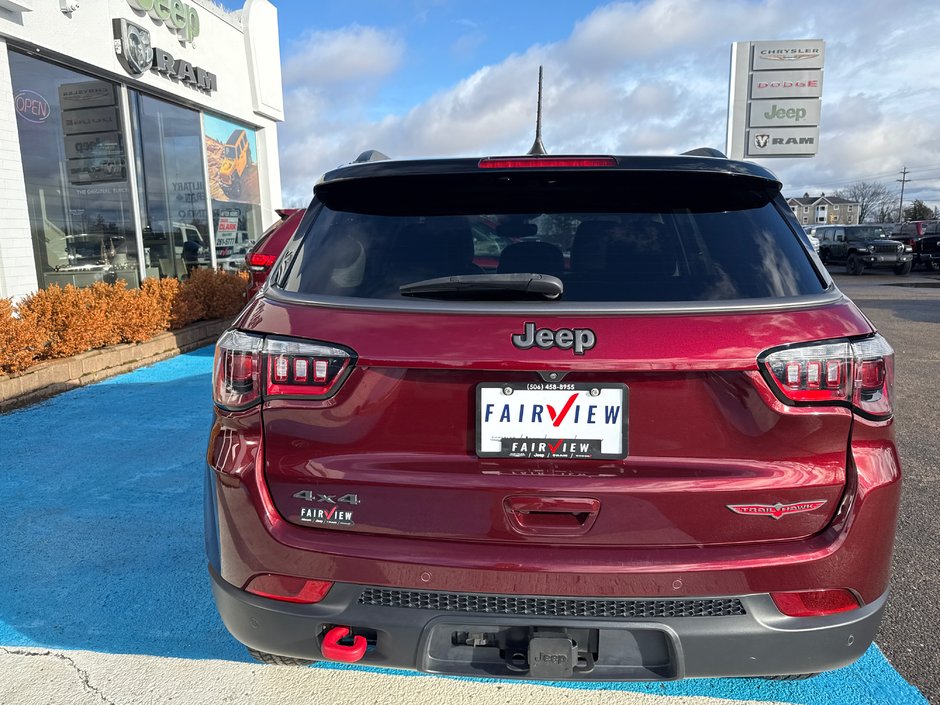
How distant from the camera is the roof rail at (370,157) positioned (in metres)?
2.10

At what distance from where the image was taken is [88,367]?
662cm

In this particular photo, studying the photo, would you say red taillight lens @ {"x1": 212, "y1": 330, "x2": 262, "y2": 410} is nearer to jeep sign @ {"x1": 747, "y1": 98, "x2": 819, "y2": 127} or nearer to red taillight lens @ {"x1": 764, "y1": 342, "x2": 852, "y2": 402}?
red taillight lens @ {"x1": 764, "y1": 342, "x2": 852, "y2": 402}

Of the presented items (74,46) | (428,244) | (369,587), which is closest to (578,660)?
(369,587)

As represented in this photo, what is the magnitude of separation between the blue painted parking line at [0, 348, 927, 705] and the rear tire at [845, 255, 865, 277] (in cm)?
2859

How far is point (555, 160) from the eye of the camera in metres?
1.90

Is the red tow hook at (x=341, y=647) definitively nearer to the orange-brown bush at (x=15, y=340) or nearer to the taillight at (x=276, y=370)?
the taillight at (x=276, y=370)

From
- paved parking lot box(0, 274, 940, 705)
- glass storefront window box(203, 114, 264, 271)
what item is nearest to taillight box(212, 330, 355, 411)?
paved parking lot box(0, 274, 940, 705)

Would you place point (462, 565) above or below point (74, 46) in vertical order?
below

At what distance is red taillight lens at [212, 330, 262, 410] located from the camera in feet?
5.64

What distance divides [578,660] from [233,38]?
1432 centimetres

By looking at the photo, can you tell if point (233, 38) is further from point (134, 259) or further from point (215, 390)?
point (215, 390)

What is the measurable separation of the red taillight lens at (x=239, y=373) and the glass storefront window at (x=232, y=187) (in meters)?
12.0

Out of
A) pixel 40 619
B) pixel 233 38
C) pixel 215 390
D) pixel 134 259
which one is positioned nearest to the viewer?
pixel 215 390

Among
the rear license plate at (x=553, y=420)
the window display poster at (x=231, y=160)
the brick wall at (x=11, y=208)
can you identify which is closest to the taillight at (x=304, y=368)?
the rear license plate at (x=553, y=420)
